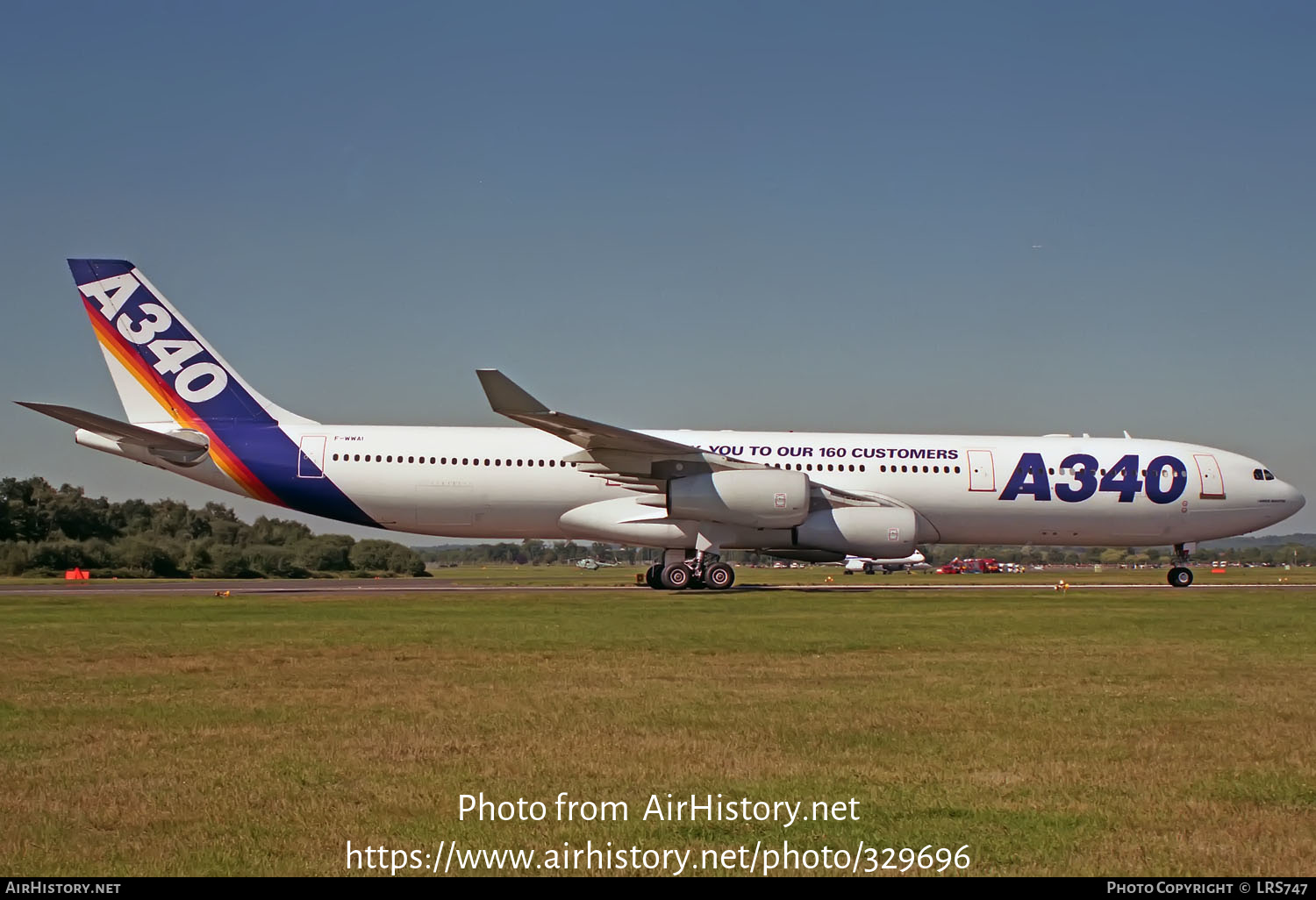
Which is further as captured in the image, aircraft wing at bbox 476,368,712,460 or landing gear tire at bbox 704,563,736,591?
landing gear tire at bbox 704,563,736,591

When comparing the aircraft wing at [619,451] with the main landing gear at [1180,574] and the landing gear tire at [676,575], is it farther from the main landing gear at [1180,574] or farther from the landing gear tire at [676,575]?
the main landing gear at [1180,574]

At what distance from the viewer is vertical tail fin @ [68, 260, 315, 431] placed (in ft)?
91.0

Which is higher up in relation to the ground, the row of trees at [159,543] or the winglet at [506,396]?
the winglet at [506,396]

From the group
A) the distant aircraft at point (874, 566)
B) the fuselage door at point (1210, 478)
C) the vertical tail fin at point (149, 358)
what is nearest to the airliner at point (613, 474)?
the vertical tail fin at point (149, 358)

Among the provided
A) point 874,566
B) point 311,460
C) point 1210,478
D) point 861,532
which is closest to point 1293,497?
point 1210,478

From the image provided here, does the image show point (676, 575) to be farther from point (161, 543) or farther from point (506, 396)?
point (161, 543)

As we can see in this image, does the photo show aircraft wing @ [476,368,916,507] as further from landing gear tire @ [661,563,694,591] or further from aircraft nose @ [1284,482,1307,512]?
aircraft nose @ [1284,482,1307,512]

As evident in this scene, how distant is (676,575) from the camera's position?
27531mm

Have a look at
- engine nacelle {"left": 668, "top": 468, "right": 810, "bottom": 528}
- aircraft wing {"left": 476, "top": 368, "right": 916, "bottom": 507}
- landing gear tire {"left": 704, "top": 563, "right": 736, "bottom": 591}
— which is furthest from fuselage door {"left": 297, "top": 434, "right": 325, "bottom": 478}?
landing gear tire {"left": 704, "top": 563, "right": 736, "bottom": 591}

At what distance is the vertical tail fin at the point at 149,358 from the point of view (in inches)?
1092

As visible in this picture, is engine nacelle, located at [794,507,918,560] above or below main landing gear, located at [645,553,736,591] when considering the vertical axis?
above

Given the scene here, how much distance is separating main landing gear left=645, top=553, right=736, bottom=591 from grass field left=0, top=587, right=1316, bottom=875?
456 inches

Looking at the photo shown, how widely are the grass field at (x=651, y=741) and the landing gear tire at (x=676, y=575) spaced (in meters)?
11.6

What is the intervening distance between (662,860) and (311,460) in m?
23.9
